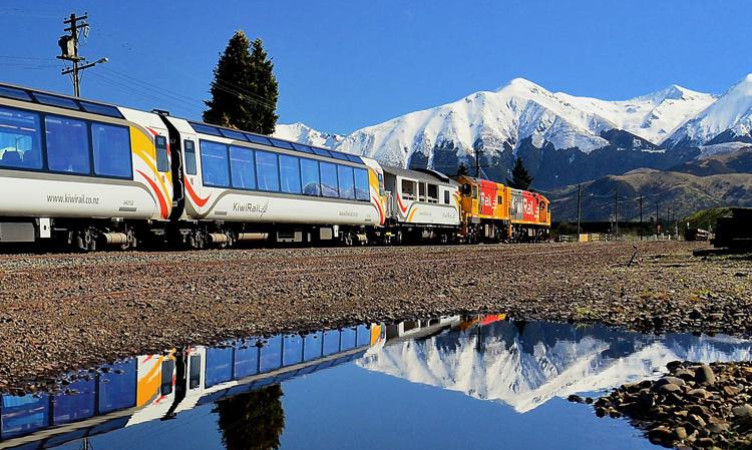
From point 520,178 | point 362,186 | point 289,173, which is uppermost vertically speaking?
point 520,178

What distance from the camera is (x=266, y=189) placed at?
25422 mm

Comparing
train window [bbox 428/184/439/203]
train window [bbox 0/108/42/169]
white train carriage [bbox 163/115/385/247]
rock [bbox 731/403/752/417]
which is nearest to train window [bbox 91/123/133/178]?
train window [bbox 0/108/42/169]

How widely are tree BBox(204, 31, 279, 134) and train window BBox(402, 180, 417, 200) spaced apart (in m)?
16.8

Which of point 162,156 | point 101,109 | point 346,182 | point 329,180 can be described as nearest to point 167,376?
point 101,109

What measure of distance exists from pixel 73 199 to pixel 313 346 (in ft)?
39.9

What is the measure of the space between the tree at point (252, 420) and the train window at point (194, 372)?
1.76ft

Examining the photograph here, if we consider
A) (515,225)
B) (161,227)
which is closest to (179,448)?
(161,227)

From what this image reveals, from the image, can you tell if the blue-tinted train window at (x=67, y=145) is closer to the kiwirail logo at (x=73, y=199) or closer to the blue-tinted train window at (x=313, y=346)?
the kiwirail logo at (x=73, y=199)

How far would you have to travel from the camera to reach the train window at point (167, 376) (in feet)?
19.1

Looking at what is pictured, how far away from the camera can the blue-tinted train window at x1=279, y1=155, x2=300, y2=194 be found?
26.6 meters

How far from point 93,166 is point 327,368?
45.1ft

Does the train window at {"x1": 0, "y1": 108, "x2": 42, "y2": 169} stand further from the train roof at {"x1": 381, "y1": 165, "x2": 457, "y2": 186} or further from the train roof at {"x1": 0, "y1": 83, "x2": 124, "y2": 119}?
the train roof at {"x1": 381, "y1": 165, "x2": 457, "y2": 186}

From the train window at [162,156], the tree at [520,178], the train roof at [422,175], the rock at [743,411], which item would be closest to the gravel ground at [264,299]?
the train window at [162,156]

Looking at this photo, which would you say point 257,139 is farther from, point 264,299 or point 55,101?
point 264,299
